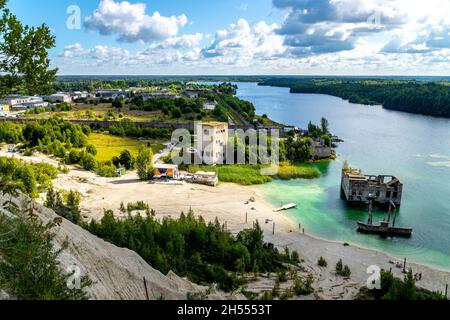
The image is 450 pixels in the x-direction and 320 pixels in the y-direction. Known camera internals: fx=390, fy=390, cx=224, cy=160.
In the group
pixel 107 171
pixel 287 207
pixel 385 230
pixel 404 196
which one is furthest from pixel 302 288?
pixel 107 171

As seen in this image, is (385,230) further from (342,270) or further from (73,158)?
(73,158)

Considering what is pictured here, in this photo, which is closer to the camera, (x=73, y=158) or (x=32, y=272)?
(x=32, y=272)

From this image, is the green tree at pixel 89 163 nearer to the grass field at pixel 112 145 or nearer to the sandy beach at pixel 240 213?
the sandy beach at pixel 240 213

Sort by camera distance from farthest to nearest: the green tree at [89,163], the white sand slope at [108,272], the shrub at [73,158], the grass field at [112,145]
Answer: the grass field at [112,145]
the shrub at [73,158]
the green tree at [89,163]
the white sand slope at [108,272]

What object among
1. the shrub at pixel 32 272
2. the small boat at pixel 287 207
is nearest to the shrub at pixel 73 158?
the small boat at pixel 287 207

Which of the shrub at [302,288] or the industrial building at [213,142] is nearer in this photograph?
the shrub at [302,288]

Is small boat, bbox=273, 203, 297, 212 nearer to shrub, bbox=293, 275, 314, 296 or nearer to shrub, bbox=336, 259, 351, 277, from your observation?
shrub, bbox=336, 259, 351, 277

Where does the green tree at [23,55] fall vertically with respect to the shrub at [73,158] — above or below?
above

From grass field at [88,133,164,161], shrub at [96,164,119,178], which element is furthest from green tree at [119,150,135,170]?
grass field at [88,133,164,161]
